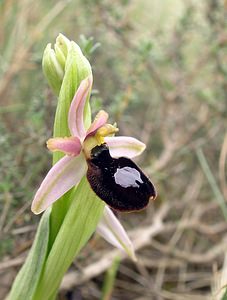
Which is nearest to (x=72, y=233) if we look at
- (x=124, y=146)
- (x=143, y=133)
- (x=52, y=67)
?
(x=124, y=146)

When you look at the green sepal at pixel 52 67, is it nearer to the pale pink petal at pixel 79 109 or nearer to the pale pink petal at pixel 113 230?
the pale pink petal at pixel 79 109

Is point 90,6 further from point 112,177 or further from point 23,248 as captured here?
point 112,177

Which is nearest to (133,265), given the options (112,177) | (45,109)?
(45,109)

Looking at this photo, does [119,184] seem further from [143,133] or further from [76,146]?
[143,133]

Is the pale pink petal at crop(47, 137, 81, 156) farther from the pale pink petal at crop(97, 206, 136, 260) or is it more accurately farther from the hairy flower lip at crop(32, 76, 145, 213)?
the pale pink petal at crop(97, 206, 136, 260)

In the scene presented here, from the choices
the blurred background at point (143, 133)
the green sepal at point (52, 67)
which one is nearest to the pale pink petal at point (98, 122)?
the green sepal at point (52, 67)
